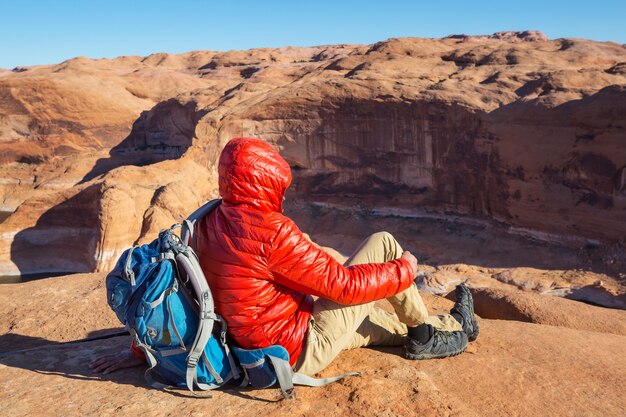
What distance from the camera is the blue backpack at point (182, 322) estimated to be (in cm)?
271

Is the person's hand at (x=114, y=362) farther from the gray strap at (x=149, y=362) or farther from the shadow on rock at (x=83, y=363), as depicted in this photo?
the gray strap at (x=149, y=362)

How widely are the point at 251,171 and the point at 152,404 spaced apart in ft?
4.17

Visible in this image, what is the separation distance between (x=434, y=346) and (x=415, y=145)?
12.5 meters

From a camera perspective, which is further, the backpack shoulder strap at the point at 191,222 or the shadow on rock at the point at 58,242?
the shadow on rock at the point at 58,242

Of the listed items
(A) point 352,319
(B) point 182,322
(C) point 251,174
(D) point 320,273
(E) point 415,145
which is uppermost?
(C) point 251,174

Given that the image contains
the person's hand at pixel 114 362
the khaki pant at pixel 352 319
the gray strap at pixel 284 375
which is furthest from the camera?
the person's hand at pixel 114 362

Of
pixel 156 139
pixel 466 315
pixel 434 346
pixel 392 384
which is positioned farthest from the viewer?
pixel 156 139

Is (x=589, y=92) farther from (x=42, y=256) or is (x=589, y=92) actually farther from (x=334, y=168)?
(x=42, y=256)

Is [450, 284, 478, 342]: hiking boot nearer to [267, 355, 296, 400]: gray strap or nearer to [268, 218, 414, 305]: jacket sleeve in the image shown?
[268, 218, 414, 305]: jacket sleeve

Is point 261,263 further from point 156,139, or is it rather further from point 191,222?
point 156,139

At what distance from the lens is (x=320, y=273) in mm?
2688

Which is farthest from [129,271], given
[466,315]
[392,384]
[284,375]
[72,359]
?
[466,315]

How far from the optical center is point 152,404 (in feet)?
8.90

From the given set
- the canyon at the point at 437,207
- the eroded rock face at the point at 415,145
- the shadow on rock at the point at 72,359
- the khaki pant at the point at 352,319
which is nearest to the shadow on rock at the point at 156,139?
the eroded rock face at the point at 415,145
